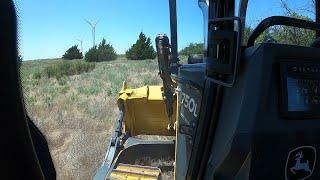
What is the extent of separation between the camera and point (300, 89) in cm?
Answer: 195

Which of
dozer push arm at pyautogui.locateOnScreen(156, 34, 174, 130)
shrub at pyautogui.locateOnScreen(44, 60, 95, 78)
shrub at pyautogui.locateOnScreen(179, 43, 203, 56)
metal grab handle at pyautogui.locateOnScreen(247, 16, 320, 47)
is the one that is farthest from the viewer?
shrub at pyautogui.locateOnScreen(44, 60, 95, 78)

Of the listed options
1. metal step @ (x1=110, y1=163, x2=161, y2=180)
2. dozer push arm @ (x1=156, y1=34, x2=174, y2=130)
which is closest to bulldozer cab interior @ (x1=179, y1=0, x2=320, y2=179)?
dozer push arm @ (x1=156, y1=34, x2=174, y2=130)

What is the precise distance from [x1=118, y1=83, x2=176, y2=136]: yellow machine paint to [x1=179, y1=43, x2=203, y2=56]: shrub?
2921 mm

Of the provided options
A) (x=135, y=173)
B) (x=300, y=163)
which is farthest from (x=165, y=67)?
(x=300, y=163)

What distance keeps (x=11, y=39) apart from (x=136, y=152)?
5.81 metres

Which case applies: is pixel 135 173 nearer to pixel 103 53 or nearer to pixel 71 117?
Answer: pixel 71 117

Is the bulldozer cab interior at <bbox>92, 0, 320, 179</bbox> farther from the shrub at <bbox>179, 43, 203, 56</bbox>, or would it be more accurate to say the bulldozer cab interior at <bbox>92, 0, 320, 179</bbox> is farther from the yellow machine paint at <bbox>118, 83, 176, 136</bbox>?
the yellow machine paint at <bbox>118, 83, 176, 136</bbox>

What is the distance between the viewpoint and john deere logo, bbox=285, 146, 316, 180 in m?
1.96

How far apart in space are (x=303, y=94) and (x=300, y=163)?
0.26 m

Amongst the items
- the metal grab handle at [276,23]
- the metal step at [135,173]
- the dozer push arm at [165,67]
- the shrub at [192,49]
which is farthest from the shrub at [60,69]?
the metal grab handle at [276,23]

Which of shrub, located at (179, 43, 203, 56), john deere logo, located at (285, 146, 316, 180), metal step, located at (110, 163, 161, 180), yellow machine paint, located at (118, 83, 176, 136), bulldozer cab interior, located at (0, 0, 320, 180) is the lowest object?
metal step, located at (110, 163, 161, 180)

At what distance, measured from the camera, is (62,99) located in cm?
2038

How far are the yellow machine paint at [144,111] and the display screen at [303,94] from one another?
Result: 14.7ft

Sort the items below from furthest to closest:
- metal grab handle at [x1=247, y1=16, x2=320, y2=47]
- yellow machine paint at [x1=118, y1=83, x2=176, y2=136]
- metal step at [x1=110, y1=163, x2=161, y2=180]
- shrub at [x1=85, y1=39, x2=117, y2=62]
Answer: shrub at [x1=85, y1=39, x2=117, y2=62]
yellow machine paint at [x1=118, y1=83, x2=176, y2=136]
metal step at [x1=110, y1=163, x2=161, y2=180]
metal grab handle at [x1=247, y1=16, x2=320, y2=47]
